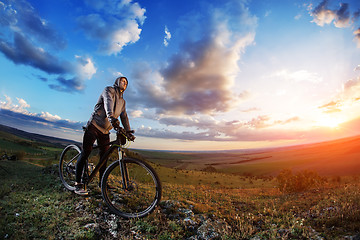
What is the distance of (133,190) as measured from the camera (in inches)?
175

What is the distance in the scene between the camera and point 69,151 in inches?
252

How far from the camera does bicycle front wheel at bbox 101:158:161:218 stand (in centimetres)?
407

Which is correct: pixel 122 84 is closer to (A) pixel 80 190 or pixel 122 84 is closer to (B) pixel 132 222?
(A) pixel 80 190

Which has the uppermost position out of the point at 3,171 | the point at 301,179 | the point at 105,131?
the point at 105,131

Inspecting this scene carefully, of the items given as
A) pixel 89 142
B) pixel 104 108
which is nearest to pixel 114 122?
pixel 104 108

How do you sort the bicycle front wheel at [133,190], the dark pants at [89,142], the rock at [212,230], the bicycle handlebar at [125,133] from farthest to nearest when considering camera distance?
the dark pants at [89,142], the bicycle handlebar at [125,133], the bicycle front wheel at [133,190], the rock at [212,230]

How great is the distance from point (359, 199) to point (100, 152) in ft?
28.0

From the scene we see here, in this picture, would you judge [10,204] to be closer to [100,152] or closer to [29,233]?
[29,233]

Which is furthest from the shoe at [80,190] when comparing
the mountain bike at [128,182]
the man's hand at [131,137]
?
the man's hand at [131,137]

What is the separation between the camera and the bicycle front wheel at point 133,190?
4.07m

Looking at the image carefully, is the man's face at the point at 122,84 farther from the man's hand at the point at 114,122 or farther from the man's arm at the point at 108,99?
the man's hand at the point at 114,122

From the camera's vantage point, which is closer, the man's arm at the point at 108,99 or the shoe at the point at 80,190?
the man's arm at the point at 108,99

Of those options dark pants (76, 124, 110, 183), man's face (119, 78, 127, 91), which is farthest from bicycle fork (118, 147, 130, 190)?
man's face (119, 78, 127, 91)

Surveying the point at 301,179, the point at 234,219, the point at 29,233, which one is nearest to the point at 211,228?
the point at 234,219
